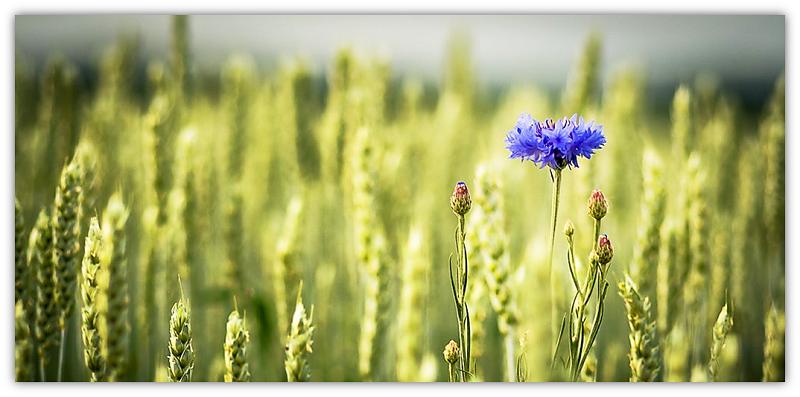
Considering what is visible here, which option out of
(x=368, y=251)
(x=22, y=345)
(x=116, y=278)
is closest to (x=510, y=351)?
(x=368, y=251)

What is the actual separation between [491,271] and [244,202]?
1.24 metres

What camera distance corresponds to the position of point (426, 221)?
94.2 inches

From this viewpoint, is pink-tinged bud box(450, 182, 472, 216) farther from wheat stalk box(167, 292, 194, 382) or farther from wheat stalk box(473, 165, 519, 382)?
wheat stalk box(167, 292, 194, 382)

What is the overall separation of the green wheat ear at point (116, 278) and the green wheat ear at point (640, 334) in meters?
1.12

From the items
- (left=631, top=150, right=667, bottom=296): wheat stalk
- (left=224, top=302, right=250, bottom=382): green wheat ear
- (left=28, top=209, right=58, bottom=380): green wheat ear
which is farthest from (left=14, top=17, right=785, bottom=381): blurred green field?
(left=224, top=302, right=250, bottom=382): green wheat ear

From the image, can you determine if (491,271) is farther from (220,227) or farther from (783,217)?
(220,227)

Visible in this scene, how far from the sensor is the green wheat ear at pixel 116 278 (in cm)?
182

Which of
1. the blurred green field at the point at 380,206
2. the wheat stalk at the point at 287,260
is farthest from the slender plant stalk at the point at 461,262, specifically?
the wheat stalk at the point at 287,260

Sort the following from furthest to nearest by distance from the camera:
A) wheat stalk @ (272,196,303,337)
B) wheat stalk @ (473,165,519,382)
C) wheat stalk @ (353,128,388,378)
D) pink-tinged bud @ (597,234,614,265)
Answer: wheat stalk @ (272,196,303,337) → wheat stalk @ (353,128,388,378) → wheat stalk @ (473,165,519,382) → pink-tinged bud @ (597,234,614,265)

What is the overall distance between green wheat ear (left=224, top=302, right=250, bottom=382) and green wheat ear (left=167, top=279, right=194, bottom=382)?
83mm

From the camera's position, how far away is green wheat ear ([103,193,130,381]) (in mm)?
1821

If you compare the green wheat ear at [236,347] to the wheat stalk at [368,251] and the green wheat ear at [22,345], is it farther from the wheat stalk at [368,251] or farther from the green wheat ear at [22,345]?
the green wheat ear at [22,345]

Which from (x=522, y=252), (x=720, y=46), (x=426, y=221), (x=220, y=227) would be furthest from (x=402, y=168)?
(x=720, y=46)

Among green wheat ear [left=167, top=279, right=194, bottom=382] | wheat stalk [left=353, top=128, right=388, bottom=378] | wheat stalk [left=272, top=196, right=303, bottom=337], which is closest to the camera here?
green wheat ear [left=167, top=279, right=194, bottom=382]
